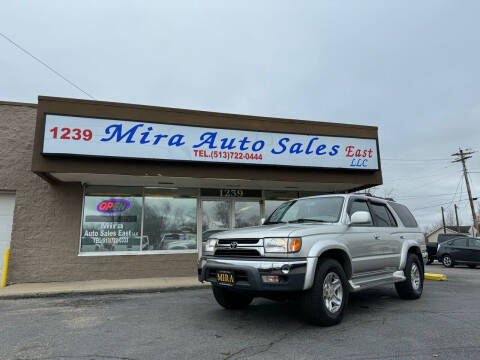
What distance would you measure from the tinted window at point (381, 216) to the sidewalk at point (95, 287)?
181 inches

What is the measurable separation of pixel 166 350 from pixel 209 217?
288 inches

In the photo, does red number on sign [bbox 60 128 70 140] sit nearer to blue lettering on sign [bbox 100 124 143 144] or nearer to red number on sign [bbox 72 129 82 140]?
red number on sign [bbox 72 129 82 140]

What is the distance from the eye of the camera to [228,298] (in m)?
5.85

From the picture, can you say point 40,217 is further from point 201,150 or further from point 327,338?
point 327,338

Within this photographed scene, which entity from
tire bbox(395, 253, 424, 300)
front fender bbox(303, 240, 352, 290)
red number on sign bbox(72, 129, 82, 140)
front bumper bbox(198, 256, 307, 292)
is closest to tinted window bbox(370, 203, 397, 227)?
tire bbox(395, 253, 424, 300)

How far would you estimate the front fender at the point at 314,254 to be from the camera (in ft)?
14.6

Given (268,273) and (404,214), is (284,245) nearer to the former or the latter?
(268,273)

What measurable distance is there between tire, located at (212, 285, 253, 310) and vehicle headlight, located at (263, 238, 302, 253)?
5.14ft

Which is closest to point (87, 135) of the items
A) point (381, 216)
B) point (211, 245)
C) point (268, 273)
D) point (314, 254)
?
point (211, 245)

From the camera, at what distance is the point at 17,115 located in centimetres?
998

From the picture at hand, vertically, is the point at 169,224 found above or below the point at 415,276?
above

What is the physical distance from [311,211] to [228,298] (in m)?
2.07

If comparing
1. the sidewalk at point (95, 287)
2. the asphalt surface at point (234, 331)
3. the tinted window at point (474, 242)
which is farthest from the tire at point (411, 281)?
the tinted window at point (474, 242)

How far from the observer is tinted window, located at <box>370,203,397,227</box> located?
6.47 m
